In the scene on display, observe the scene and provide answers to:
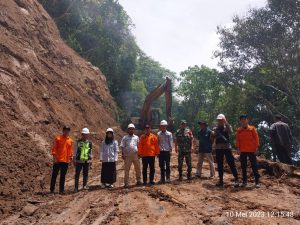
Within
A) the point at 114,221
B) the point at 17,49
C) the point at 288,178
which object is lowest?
the point at 114,221

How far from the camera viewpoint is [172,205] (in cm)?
659

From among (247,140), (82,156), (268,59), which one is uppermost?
(268,59)

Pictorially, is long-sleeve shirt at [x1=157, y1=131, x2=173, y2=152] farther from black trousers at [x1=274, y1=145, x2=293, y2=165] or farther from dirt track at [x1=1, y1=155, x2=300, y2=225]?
black trousers at [x1=274, y1=145, x2=293, y2=165]

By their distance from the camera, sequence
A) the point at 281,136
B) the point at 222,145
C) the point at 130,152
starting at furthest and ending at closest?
the point at 281,136
the point at 130,152
the point at 222,145

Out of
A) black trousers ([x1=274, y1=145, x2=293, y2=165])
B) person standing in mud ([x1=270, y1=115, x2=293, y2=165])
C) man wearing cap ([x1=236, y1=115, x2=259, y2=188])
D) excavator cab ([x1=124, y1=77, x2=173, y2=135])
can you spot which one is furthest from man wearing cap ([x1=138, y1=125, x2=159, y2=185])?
excavator cab ([x1=124, y1=77, x2=173, y2=135])

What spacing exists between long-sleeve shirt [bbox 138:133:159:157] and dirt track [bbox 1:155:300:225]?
0.94 m

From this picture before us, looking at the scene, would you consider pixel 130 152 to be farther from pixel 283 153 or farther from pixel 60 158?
pixel 283 153

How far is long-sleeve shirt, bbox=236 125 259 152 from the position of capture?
7945mm

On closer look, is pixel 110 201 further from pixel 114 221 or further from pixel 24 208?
pixel 24 208

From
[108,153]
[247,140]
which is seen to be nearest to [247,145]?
[247,140]

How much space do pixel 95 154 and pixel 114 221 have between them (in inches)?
317

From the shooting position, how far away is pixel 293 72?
733 inches

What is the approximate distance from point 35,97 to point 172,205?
27.8 feet

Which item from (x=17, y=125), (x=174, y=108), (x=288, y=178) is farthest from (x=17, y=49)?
(x=174, y=108)
